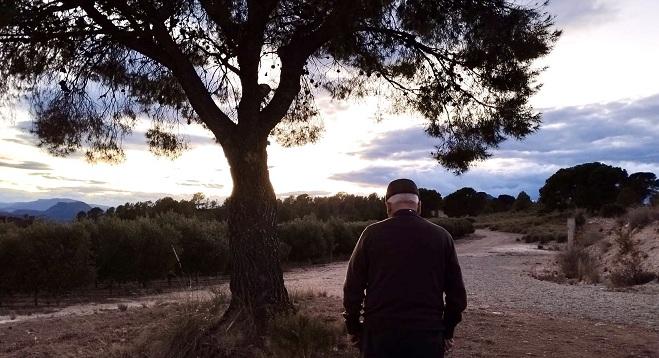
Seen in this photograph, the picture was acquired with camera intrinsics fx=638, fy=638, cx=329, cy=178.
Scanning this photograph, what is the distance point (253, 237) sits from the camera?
7594 millimetres

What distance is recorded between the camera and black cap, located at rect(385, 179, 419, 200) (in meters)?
3.87

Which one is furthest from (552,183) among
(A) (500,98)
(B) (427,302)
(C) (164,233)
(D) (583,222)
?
(B) (427,302)

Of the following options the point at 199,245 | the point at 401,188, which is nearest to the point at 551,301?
the point at 401,188

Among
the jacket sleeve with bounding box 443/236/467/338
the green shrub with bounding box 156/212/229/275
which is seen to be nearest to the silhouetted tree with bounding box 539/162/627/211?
the green shrub with bounding box 156/212/229/275

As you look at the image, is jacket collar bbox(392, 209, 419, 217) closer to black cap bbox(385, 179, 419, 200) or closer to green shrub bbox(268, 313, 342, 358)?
black cap bbox(385, 179, 419, 200)

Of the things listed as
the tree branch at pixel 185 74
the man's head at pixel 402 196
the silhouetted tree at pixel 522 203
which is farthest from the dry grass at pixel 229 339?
the silhouetted tree at pixel 522 203

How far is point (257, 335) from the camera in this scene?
7.05m

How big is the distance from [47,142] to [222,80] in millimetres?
2799

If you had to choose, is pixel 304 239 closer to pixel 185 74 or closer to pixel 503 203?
pixel 185 74

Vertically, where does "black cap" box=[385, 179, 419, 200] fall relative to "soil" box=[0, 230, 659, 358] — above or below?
above

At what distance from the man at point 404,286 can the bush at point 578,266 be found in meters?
16.7

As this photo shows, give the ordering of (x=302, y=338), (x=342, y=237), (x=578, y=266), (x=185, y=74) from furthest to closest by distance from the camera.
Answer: (x=342, y=237) < (x=578, y=266) < (x=185, y=74) < (x=302, y=338)

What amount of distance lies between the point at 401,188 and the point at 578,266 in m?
18.8

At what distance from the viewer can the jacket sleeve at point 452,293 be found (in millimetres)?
3787
